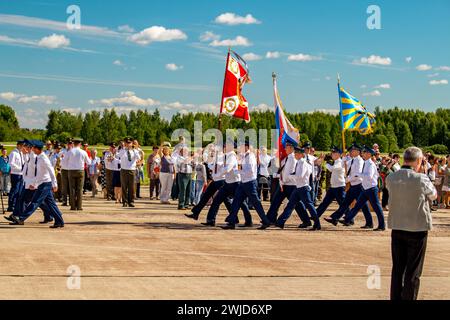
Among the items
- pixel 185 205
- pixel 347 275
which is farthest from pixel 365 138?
pixel 347 275

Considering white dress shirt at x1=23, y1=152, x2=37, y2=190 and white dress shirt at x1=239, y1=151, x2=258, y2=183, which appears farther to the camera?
white dress shirt at x1=239, y1=151, x2=258, y2=183

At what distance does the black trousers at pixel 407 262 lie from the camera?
25.2 feet

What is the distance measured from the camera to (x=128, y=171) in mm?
20375

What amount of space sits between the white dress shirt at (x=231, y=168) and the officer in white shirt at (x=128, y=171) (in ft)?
17.9

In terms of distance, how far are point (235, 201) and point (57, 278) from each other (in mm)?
6809

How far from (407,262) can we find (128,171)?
13.5m

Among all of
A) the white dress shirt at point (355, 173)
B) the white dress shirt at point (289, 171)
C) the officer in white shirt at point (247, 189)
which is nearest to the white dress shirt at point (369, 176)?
the white dress shirt at point (355, 173)

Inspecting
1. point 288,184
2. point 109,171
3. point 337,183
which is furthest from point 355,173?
point 109,171

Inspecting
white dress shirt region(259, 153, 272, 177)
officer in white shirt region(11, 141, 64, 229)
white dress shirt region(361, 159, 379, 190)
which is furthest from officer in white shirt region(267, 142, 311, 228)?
white dress shirt region(259, 153, 272, 177)

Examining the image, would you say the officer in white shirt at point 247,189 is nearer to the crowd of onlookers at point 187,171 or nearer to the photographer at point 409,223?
the crowd of onlookers at point 187,171

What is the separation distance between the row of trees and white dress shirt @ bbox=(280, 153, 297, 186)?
68799 millimetres

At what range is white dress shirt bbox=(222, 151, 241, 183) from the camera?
604 inches

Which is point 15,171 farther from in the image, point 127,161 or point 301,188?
point 301,188

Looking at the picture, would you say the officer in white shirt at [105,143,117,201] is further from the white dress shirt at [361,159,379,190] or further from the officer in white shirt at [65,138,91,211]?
the white dress shirt at [361,159,379,190]
